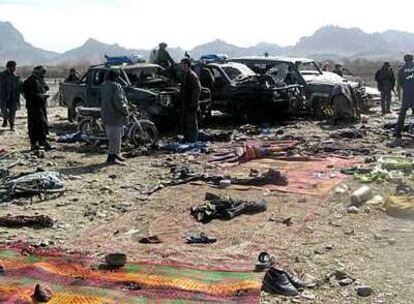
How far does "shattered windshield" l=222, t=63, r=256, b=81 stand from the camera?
1717cm

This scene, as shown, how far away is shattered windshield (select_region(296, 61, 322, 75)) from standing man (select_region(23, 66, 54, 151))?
313 inches

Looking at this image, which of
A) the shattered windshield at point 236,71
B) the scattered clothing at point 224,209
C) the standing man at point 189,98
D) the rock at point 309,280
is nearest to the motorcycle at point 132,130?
the standing man at point 189,98

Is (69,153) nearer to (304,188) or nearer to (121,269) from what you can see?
(304,188)

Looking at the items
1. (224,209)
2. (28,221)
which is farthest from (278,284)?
(28,221)

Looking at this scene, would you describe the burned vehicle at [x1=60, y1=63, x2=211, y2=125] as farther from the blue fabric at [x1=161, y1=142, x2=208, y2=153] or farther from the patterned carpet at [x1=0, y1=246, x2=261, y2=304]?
the patterned carpet at [x1=0, y1=246, x2=261, y2=304]

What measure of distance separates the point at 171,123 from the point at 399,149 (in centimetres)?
529

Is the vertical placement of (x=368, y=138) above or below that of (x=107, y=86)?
below

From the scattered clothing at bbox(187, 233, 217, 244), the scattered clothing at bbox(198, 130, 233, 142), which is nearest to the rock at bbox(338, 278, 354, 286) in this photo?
the scattered clothing at bbox(187, 233, 217, 244)

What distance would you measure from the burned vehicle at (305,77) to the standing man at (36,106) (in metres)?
6.84

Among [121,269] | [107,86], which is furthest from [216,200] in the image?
[107,86]

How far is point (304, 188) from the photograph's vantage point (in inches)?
361

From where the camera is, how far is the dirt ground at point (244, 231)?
19.1ft

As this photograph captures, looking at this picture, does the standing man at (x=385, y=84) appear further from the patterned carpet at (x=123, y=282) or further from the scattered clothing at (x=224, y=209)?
the patterned carpet at (x=123, y=282)

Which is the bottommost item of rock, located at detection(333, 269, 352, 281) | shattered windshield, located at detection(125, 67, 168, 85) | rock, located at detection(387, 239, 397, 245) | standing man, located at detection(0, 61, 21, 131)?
rock, located at detection(333, 269, 352, 281)
